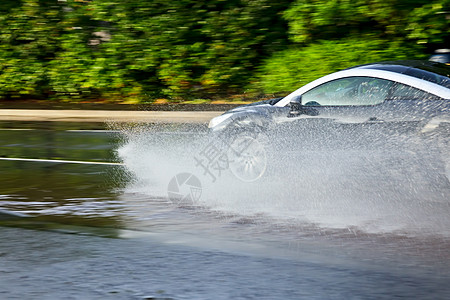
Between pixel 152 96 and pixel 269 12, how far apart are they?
3725 millimetres

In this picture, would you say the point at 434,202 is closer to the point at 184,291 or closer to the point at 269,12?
the point at 184,291

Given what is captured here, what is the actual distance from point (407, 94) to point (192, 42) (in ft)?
40.8

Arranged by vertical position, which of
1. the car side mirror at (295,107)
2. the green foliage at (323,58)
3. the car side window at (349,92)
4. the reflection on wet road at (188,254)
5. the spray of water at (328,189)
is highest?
the car side window at (349,92)

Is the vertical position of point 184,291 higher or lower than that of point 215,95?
higher

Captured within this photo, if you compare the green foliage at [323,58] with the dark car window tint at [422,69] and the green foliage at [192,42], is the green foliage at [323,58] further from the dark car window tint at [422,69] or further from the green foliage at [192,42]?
the dark car window tint at [422,69]

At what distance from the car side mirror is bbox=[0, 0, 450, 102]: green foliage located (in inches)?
347

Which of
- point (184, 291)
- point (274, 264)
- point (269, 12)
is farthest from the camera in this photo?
point (269, 12)

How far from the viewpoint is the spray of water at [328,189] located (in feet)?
25.9

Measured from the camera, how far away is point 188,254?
21.7ft

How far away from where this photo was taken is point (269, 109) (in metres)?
9.92

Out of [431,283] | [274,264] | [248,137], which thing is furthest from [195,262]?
[248,137]

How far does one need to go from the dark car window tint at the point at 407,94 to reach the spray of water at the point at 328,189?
0.60m

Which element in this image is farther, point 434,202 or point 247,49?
point 247,49

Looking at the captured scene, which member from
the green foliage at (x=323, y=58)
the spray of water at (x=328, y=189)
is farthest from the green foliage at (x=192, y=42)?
the spray of water at (x=328, y=189)
